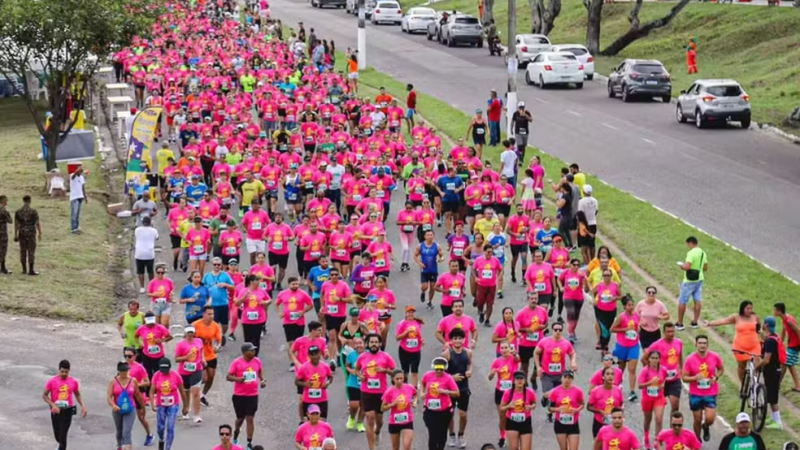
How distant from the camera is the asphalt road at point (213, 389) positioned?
18.1 m

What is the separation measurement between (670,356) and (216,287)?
7.12 m

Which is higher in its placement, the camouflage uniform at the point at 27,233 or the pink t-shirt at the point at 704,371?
the pink t-shirt at the point at 704,371

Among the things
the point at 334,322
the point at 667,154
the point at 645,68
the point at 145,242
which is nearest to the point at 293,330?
the point at 334,322

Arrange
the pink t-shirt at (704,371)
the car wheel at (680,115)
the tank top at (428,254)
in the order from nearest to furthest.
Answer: the pink t-shirt at (704,371) < the tank top at (428,254) < the car wheel at (680,115)

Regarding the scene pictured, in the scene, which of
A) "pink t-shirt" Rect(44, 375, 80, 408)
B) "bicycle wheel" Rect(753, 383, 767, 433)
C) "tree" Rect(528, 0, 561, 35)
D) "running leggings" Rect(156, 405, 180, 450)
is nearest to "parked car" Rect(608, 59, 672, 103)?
"tree" Rect(528, 0, 561, 35)

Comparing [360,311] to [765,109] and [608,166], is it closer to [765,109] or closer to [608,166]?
[608,166]

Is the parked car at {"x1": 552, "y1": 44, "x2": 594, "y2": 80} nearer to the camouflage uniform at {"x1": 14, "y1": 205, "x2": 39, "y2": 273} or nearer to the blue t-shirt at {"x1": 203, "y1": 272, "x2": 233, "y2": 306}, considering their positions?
the camouflage uniform at {"x1": 14, "y1": 205, "x2": 39, "y2": 273}

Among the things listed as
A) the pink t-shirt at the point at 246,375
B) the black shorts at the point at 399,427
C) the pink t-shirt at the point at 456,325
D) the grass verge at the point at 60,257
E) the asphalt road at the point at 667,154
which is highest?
the pink t-shirt at the point at 456,325

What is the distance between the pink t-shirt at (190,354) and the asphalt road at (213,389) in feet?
2.49

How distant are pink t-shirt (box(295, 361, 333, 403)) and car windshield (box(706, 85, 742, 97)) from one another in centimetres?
2429

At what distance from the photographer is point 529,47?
53688 mm

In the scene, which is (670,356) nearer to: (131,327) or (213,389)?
(213,389)

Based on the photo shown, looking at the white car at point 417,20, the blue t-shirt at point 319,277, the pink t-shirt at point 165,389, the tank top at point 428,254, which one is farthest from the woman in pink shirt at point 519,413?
the white car at point 417,20

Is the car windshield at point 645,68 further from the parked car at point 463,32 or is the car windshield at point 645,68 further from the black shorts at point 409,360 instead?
the black shorts at point 409,360
